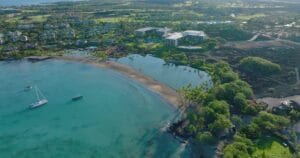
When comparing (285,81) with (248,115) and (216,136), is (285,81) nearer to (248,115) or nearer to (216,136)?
(248,115)

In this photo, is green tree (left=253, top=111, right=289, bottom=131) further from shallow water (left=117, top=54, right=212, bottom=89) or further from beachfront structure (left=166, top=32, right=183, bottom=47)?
beachfront structure (left=166, top=32, right=183, bottom=47)

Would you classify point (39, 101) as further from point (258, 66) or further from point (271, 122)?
point (258, 66)

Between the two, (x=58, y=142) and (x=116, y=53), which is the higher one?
(x=116, y=53)

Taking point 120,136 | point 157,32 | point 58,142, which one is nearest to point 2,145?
point 58,142

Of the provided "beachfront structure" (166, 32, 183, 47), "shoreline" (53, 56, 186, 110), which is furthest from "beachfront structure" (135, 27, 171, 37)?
"shoreline" (53, 56, 186, 110)

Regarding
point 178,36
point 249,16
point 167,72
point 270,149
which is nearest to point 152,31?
point 178,36

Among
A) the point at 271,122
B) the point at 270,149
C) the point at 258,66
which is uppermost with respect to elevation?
the point at 258,66

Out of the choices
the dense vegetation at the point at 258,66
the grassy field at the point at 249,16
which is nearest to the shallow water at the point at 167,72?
the dense vegetation at the point at 258,66
